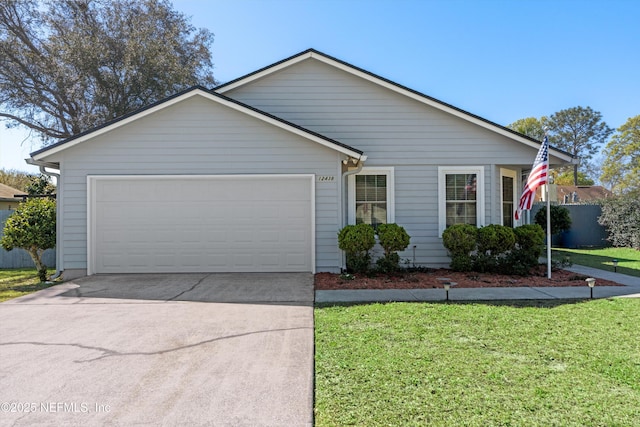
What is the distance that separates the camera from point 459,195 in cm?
977

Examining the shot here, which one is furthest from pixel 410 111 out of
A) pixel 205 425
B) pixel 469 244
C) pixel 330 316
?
pixel 205 425

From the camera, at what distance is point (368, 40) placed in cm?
1311

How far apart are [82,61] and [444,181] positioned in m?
14.9

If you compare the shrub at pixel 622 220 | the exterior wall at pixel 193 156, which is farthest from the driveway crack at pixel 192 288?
Answer: the shrub at pixel 622 220

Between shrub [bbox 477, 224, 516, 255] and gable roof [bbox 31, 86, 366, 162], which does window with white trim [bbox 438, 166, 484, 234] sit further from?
gable roof [bbox 31, 86, 366, 162]

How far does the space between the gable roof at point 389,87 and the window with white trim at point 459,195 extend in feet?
3.82

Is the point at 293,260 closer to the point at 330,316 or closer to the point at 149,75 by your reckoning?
the point at 330,316

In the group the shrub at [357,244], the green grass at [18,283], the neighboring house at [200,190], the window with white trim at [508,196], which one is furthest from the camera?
the window with white trim at [508,196]

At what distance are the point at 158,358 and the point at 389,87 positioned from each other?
827cm

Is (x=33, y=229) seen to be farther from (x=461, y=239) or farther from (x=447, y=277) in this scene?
(x=461, y=239)

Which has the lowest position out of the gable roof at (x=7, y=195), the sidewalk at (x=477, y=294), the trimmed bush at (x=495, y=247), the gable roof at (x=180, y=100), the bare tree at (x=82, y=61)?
the sidewalk at (x=477, y=294)

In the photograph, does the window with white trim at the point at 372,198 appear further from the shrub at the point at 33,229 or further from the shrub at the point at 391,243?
the shrub at the point at 33,229

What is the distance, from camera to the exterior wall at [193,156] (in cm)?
869

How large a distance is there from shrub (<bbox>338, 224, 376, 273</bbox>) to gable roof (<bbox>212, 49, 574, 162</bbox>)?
3.82m
